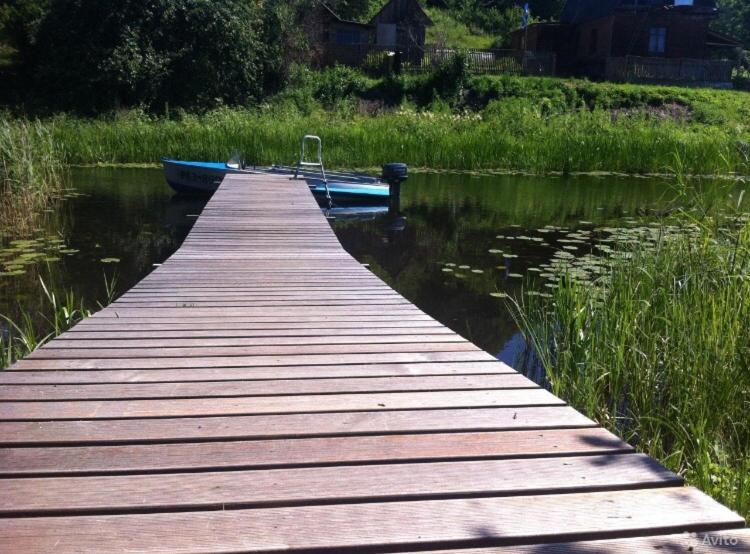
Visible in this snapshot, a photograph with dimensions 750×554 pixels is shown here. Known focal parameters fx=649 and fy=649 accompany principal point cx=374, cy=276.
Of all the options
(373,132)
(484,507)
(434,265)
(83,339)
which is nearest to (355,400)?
(484,507)

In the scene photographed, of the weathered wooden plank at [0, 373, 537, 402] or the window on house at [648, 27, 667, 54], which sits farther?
the window on house at [648, 27, 667, 54]

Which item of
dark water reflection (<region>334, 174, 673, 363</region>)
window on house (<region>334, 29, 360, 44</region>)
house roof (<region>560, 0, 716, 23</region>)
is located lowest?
dark water reflection (<region>334, 174, 673, 363</region>)

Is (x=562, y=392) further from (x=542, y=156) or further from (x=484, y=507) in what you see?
(x=542, y=156)

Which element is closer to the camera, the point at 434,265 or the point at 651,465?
the point at 651,465

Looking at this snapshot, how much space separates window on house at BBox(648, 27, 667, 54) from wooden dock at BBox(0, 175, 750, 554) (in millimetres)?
29988

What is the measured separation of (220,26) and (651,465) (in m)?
22.3

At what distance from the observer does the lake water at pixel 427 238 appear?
548 centimetres

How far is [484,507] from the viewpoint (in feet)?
4.91

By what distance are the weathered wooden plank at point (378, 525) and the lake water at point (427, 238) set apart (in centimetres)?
290

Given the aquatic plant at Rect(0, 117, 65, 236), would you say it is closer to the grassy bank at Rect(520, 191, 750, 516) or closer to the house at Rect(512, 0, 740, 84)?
the grassy bank at Rect(520, 191, 750, 516)

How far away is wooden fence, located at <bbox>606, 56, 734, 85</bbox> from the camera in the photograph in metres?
26.1

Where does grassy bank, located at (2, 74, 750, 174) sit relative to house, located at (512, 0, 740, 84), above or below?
below

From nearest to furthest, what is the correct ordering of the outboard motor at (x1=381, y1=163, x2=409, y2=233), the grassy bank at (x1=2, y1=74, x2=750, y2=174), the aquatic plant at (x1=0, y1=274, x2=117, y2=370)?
the aquatic plant at (x1=0, y1=274, x2=117, y2=370), the outboard motor at (x1=381, y1=163, x2=409, y2=233), the grassy bank at (x1=2, y1=74, x2=750, y2=174)

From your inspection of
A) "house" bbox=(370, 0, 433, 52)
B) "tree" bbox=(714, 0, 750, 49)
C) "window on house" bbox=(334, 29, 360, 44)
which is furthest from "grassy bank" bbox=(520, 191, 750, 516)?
"tree" bbox=(714, 0, 750, 49)
